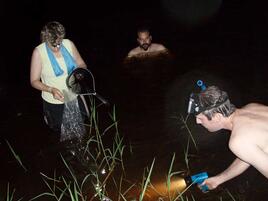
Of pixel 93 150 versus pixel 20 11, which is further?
pixel 20 11

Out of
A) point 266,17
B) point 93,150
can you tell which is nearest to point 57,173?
point 93,150

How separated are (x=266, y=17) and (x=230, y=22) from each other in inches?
55.7

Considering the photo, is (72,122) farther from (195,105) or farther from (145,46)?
A: (145,46)

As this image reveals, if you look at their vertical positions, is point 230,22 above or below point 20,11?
below

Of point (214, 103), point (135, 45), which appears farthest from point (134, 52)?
point (214, 103)

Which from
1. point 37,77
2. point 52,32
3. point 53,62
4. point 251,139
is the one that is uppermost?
point 52,32

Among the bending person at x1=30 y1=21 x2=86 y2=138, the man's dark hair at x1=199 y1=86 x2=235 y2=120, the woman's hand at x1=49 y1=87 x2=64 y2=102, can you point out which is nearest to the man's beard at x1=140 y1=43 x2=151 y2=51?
the bending person at x1=30 y1=21 x2=86 y2=138

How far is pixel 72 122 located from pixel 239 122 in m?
2.52

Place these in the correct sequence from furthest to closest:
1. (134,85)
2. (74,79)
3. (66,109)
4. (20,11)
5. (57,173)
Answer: (20,11) < (134,85) < (57,173) < (66,109) < (74,79)

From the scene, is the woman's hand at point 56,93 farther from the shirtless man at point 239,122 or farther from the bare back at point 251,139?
the bare back at point 251,139

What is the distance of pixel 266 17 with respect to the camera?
13.0 m

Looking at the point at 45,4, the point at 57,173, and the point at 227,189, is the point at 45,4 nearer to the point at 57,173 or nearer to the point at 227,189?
the point at 57,173

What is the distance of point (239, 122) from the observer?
3.30 m

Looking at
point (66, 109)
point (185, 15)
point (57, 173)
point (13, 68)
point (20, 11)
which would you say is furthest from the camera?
point (20, 11)
